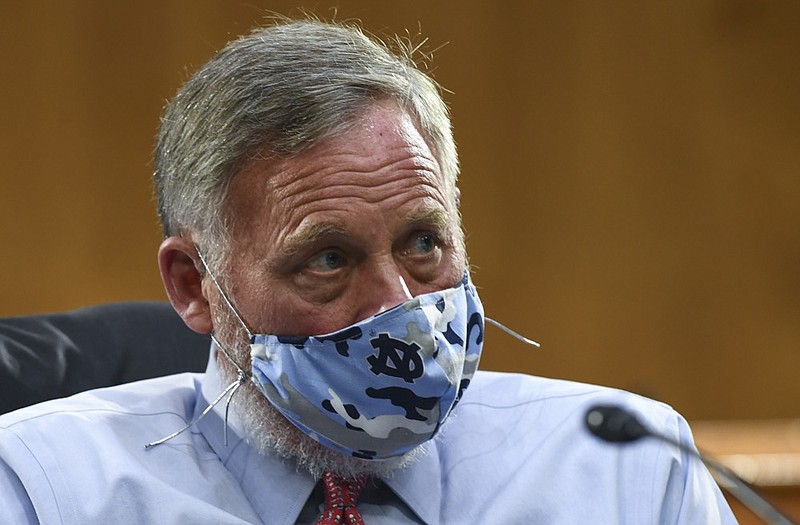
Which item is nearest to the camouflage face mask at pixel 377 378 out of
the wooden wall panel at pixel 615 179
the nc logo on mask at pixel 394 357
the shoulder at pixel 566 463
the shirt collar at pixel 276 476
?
the nc logo on mask at pixel 394 357

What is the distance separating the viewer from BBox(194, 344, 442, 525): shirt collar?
1.81m

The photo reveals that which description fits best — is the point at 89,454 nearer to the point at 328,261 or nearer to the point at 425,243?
the point at 328,261

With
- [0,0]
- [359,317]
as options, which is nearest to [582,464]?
[359,317]

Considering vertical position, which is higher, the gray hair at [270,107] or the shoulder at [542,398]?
Answer: the gray hair at [270,107]

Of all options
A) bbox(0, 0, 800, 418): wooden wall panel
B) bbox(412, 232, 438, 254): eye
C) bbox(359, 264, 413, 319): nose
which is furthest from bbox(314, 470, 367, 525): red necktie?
bbox(0, 0, 800, 418): wooden wall panel

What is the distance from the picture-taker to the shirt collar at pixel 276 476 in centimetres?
181

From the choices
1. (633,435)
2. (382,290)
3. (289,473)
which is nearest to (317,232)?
(382,290)

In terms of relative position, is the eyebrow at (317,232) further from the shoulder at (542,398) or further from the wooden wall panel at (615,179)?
the wooden wall panel at (615,179)

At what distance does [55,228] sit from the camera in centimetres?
388

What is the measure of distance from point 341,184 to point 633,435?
29.7 inches

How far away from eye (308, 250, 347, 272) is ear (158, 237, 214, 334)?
0.86 feet

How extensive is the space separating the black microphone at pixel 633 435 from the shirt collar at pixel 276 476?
67 centimetres

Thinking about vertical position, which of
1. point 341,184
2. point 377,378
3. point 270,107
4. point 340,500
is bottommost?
point 340,500

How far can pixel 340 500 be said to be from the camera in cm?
182
